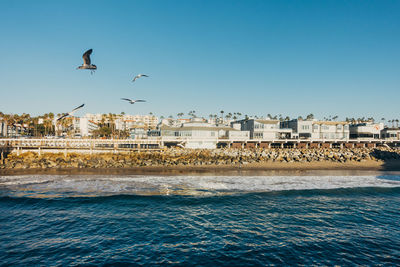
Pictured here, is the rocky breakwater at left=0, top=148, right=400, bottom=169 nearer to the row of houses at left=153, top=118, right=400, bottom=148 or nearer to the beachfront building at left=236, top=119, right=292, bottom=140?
the row of houses at left=153, top=118, right=400, bottom=148

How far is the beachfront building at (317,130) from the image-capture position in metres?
63.8

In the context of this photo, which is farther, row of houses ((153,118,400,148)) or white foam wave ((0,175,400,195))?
row of houses ((153,118,400,148))

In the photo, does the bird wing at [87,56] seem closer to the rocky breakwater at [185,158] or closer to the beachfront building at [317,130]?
the rocky breakwater at [185,158]

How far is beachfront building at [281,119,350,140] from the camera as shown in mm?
63784

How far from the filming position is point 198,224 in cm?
1514

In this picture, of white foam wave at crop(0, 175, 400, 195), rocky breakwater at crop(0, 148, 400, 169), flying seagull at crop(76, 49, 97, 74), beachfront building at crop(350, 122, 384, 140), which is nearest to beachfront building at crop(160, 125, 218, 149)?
rocky breakwater at crop(0, 148, 400, 169)

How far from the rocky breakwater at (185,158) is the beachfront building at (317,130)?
12329 millimetres

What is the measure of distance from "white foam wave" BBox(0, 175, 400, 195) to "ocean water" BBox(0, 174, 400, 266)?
0.69 feet

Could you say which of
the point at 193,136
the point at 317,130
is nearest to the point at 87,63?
the point at 193,136

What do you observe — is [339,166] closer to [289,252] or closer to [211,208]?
[211,208]

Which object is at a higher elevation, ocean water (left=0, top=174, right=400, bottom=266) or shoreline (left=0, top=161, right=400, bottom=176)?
shoreline (left=0, top=161, right=400, bottom=176)

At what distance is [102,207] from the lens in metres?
18.2

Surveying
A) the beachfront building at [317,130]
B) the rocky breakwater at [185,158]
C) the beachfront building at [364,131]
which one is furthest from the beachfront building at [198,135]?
the beachfront building at [364,131]

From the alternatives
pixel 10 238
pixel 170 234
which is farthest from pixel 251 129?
pixel 10 238
